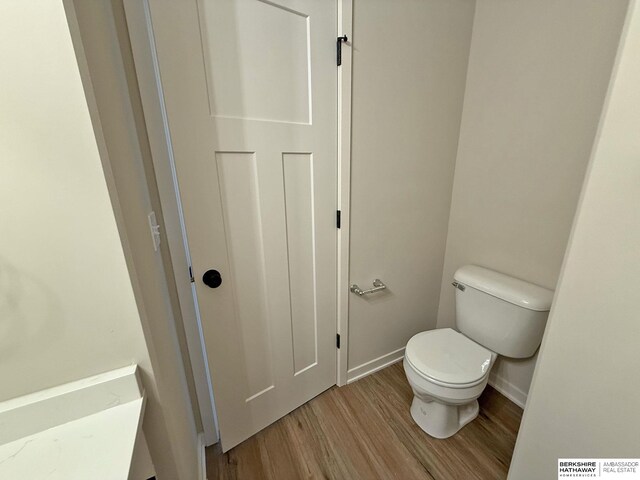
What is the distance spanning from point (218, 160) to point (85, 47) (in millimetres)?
457

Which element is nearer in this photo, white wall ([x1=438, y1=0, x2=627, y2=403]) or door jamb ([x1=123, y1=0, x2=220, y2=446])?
door jamb ([x1=123, y1=0, x2=220, y2=446])

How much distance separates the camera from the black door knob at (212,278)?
1.01 m

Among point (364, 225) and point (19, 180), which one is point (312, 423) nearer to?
point (364, 225)

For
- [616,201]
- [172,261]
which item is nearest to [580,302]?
[616,201]

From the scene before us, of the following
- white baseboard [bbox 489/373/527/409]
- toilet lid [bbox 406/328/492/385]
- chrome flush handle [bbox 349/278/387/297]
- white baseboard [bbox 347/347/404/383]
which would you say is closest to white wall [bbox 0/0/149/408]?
chrome flush handle [bbox 349/278/387/297]

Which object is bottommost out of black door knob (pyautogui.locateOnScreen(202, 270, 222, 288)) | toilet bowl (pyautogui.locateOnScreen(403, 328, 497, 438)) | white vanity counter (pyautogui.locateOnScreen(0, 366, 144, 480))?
toilet bowl (pyautogui.locateOnScreen(403, 328, 497, 438))

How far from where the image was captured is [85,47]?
1.66 feet

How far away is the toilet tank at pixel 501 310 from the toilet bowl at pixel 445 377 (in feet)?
0.25

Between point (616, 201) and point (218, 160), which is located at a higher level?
point (218, 160)

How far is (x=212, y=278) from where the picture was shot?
3.35ft

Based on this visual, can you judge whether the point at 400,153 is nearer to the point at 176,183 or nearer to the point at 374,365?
the point at 176,183

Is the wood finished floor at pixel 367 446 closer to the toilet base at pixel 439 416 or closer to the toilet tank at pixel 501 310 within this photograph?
the toilet base at pixel 439 416

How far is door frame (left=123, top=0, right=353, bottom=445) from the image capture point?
784 millimetres

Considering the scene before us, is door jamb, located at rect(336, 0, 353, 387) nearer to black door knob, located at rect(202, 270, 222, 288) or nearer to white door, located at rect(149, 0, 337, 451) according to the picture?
white door, located at rect(149, 0, 337, 451)
